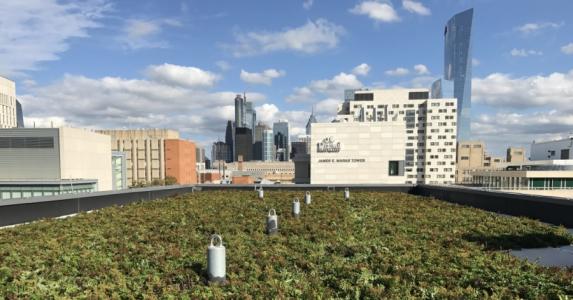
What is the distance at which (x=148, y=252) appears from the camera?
696cm

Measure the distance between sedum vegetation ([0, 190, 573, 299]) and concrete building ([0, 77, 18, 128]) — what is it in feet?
544

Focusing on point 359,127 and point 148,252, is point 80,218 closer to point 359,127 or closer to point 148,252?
point 148,252

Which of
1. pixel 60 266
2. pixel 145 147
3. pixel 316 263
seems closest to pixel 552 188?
pixel 316 263

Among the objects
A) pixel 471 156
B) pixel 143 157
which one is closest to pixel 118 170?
pixel 143 157

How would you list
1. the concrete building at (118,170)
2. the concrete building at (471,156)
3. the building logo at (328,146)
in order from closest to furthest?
the building logo at (328,146) < the concrete building at (118,170) < the concrete building at (471,156)

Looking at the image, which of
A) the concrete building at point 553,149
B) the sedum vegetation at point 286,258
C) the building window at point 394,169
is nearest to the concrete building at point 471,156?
the concrete building at point 553,149

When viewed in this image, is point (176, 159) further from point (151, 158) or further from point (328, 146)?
point (328, 146)

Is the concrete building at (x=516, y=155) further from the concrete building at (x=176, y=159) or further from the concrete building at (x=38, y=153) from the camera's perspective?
the concrete building at (x=38, y=153)

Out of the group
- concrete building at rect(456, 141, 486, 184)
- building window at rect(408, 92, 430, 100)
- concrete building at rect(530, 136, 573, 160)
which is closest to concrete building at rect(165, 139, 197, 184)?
building window at rect(408, 92, 430, 100)

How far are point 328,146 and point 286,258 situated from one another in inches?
2538

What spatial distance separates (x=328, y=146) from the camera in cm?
7019

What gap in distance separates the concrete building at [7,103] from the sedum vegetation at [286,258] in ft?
544

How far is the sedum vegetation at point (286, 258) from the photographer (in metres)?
4.78

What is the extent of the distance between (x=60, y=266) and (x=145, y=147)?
14111cm
